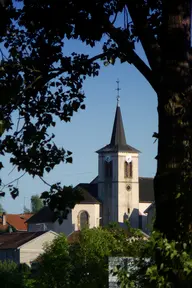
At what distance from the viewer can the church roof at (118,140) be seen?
438 feet

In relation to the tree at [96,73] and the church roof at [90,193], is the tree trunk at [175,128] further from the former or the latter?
the church roof at [90,193]

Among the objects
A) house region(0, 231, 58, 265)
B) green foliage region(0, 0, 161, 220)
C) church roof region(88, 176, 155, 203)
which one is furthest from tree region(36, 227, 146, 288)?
church roof region(88, 176, 155, 203)

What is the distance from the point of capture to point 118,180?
5463 inches

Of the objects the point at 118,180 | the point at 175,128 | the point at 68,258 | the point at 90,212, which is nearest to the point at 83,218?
the point at 90,212

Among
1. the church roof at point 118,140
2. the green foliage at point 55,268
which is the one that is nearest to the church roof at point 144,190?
the church roof at point 118,140

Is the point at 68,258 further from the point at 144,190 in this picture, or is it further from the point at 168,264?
the point at 144,190

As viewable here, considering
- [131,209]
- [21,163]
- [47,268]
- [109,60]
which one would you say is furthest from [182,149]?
[131,209]

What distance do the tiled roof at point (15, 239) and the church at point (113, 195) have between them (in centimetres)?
3083

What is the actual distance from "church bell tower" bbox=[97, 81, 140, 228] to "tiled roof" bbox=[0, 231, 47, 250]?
34.0 metres

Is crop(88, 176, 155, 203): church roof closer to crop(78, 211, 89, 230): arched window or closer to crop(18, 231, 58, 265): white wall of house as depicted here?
crop(78, 211, 89, 230): arched window

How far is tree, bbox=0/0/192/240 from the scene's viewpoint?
8078mm

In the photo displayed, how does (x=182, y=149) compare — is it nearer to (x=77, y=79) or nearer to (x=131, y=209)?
(x=77, y=79)

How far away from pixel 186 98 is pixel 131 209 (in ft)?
427

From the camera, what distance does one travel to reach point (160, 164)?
8.25m
